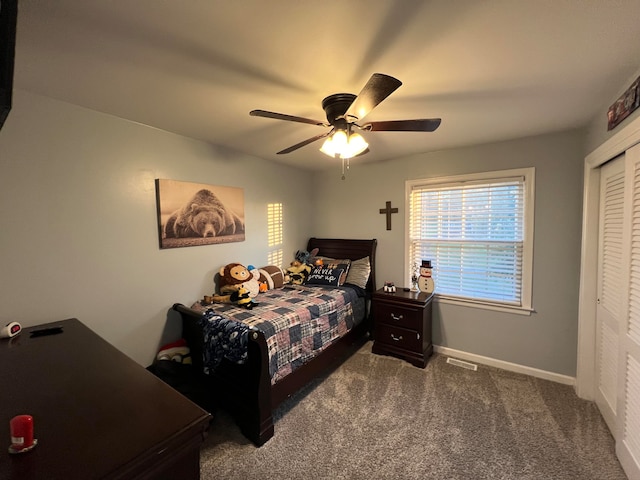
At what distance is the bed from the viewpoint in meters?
1.86

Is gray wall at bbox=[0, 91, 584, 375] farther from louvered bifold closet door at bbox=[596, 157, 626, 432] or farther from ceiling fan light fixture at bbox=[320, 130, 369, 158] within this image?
ceiling fan light fixture at bbox=[320, 130, 369, 158]

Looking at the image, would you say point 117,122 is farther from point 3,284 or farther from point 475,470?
point 475,470

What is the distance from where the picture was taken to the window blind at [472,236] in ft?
9.07

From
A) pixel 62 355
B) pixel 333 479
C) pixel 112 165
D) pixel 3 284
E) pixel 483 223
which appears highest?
pixel 112 165

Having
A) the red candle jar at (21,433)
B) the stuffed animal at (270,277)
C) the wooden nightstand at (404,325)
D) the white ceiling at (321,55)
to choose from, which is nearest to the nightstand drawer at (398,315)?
the wooden nightstand at (404,325)

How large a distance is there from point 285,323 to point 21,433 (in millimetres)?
1575

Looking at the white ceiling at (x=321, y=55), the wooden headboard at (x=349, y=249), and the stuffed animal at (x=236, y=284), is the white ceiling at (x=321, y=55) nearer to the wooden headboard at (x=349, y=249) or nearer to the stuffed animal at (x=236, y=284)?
the stuffed animal at (x=236, y=284)

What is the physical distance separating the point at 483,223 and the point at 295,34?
2.60 m

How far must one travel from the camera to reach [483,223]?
2906 mm

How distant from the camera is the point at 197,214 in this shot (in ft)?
8.77

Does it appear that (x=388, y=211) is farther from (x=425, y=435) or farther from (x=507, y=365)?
(x=425, y=435)

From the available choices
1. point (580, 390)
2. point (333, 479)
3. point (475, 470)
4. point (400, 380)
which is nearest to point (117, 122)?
point (333, 479)

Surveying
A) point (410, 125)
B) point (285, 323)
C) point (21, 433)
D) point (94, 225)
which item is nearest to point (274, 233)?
point (285, 323)

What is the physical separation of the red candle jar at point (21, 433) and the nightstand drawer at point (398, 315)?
9.08 feet
